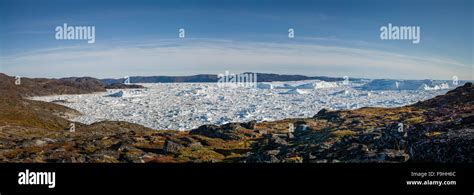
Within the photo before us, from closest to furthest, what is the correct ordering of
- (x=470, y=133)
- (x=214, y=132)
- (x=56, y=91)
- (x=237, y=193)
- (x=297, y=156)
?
1. (x=237, y=193)
2. (x=470, y=133)
3. (x=297, y=156)
4. (x=214, y=132)
5. (x=56, y=91)

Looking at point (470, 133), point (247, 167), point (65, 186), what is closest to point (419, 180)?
point (247, 167)

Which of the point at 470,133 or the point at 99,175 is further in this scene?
the point at 470,133

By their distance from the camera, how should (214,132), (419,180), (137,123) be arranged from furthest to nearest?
1. (137,123)
2. (214,132)
3. (419,180)

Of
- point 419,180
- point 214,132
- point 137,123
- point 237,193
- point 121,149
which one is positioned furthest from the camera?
point 137,123

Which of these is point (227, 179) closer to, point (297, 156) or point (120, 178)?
point (120, 178)

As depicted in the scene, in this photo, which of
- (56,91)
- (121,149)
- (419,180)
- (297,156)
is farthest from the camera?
(56,91)

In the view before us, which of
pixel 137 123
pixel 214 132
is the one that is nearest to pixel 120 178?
pixel 214 132

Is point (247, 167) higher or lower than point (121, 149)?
higher

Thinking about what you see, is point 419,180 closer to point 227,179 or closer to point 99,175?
point 227,179

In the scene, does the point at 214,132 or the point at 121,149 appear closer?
the point at 121,149
